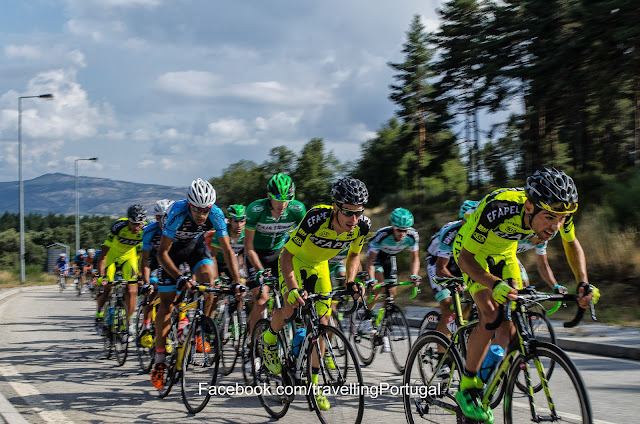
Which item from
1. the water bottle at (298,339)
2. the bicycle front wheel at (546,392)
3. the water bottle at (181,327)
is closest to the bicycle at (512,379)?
the bicycle front wheel at (546,392)

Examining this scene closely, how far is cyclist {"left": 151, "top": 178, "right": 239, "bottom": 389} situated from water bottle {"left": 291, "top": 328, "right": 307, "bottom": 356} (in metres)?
1.28

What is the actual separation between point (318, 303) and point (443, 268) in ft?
6.69

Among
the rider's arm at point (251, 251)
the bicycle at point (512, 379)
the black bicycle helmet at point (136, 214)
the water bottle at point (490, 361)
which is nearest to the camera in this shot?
the bicycle at point (512, 379)

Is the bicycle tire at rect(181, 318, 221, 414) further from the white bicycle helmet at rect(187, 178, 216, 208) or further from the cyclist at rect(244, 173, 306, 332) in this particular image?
the white bicycle helmet at rect(187, 178, 216, 208)

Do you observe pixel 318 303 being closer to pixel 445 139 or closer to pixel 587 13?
pixel 587 13

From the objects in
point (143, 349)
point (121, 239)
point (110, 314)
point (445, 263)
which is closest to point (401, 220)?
point (445, 263)

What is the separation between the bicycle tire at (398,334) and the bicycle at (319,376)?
2550 millimetres

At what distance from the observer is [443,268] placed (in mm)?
6945

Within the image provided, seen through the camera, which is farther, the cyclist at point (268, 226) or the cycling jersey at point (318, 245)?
the cyclist at point (268, 226)

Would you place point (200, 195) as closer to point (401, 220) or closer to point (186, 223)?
point (186, 223)

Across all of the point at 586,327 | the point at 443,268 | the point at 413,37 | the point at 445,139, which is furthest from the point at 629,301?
the point at 413,37

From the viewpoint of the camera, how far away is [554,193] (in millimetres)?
3732

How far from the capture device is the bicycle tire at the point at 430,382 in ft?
14.5

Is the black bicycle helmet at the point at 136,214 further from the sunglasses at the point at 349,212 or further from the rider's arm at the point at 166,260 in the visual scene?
the sunglasses at the point at 349,212
